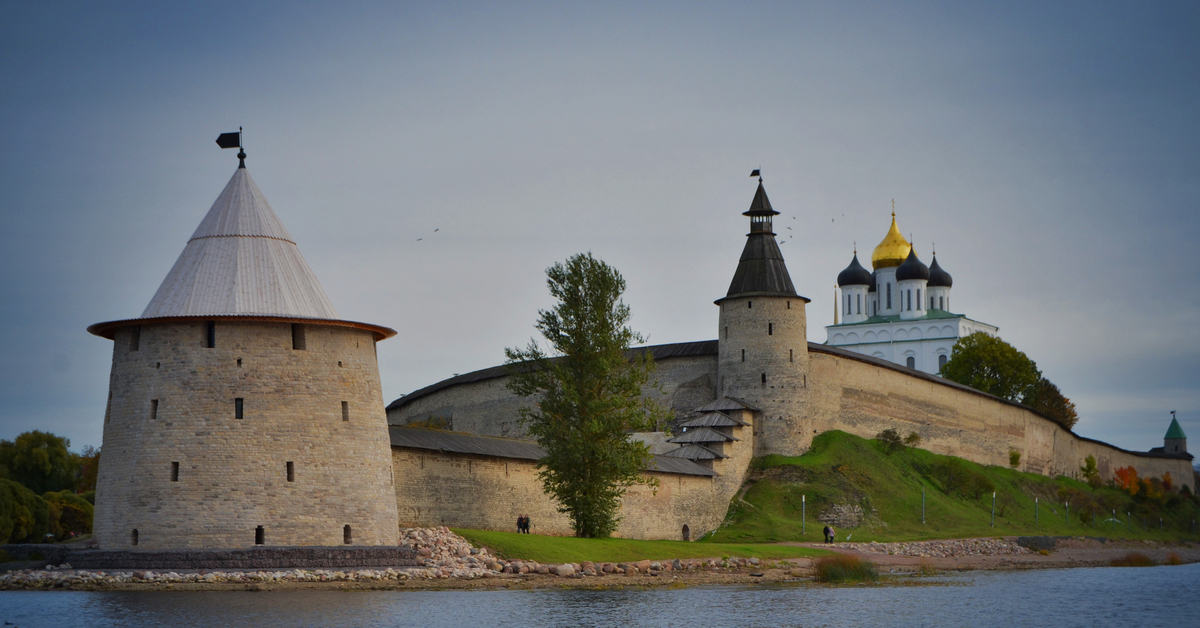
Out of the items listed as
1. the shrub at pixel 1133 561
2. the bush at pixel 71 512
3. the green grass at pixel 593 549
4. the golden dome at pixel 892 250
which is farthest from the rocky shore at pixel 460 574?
the golden dome at pixel 892 250

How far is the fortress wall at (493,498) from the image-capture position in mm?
29172

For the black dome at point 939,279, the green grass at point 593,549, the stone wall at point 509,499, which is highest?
the black dome at point 939,279


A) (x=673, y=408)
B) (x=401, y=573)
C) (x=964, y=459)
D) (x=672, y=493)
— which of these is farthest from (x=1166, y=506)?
(x=401, y=573)

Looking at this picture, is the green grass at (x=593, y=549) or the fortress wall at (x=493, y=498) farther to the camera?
the fortress wall at (x=493, y=498)

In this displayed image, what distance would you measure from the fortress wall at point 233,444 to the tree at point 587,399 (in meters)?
7.28

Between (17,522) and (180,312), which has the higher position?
(180,312)

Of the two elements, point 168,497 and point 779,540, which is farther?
point 779,540

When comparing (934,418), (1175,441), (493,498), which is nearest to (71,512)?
(493,498)

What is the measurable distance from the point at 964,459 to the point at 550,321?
29.7 meters

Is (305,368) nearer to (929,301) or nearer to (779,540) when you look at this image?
(779,540)

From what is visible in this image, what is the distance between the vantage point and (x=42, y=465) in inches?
1725

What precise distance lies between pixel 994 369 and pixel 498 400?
30.9 m

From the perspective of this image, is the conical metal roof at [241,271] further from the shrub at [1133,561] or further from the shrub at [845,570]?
the shrub at [1133,561]

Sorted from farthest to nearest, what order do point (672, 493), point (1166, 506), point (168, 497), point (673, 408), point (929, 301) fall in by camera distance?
point (929, 301), point (1166, 506), point (673, 408), point (672, 493), point (168, 497)
